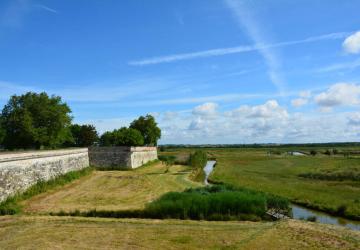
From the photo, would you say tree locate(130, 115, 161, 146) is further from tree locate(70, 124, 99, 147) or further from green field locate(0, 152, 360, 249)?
green field locate(0, 152, 360, 249)

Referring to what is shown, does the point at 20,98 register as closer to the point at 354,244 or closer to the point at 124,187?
the point at 124,187

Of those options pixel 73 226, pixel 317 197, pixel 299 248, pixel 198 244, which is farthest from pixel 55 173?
pixel 299 248

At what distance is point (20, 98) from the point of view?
48812mm

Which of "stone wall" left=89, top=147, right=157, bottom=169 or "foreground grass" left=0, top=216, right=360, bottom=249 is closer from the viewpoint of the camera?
"foreground grass" left=0, top=216, right=360, bottom=249

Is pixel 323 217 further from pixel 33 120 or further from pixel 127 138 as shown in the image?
pixel 127 138

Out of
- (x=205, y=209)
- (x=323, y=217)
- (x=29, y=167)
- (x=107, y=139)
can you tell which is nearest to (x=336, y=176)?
(x=323, y=217)

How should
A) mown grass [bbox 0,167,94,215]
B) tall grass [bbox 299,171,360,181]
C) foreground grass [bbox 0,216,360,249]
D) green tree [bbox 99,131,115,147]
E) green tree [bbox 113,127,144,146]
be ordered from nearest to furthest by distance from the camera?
1. foreground grass [bbox 0,216,360,249]
2. mown grass [bbox 0,167,94,215]
3. tall grass [bbox 299,171,360,181]
4. green tree [bbox 113,127,144,146]
5. green tree [bbox 99,131,115,147]

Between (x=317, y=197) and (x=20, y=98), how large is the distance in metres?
33.4

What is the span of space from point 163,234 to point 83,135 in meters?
59.3

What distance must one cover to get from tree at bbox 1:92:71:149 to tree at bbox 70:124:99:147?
902 inches

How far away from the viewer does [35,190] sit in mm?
29438

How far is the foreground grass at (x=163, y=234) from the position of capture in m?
16.2

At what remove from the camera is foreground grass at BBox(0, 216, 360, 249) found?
16172mm

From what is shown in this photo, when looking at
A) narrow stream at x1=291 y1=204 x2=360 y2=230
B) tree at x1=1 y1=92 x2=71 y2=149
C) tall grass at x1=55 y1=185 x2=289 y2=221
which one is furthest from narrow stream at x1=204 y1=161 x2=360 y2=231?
tree at x1=1 y1=92 x2=71 y2=149
